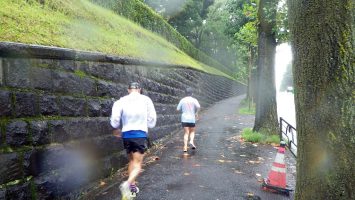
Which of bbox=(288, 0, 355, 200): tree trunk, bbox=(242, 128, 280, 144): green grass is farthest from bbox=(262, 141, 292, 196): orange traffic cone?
bbox=(242, 128, 280, 144): green grass

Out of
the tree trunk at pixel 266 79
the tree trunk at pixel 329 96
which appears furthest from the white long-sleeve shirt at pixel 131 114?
the tree trunk at pixel 266 79

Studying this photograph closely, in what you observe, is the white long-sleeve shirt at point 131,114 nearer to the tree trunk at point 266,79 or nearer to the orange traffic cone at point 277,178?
the orange traffic cone at point 277,178

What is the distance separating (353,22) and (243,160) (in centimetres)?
617

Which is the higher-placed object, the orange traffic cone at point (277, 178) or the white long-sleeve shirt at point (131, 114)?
the white long-sleeve shirt at point (131, 114)

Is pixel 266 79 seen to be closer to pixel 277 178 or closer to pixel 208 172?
pixel 208 172

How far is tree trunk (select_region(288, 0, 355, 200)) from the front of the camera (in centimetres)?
309

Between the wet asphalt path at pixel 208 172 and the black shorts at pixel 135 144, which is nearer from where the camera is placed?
A: the black shorts at pixel 135 144

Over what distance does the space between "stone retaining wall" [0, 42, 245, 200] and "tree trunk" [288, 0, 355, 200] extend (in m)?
3.43

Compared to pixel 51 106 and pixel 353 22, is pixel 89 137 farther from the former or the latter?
pixel 353 22

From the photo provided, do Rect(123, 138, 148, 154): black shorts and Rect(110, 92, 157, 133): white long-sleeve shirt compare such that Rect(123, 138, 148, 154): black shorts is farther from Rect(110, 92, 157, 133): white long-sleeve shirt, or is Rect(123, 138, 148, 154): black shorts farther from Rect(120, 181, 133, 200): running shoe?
Rect(120, 181, 133, 200): running shoe

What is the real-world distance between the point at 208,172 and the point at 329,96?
4.73m

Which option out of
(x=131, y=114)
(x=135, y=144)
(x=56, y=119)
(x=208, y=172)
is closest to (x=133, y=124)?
(x=131, y=114)

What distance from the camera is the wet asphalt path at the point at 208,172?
5949 mm

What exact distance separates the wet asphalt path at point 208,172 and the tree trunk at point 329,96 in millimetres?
2818
